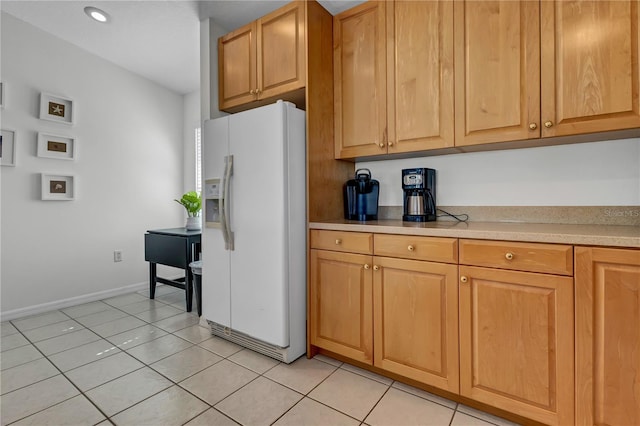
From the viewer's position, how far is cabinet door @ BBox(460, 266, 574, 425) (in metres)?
1.27

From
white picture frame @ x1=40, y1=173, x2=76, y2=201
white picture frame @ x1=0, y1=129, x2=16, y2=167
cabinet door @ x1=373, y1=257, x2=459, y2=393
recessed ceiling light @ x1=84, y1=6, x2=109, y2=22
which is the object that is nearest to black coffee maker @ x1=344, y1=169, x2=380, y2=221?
cabinet door @ x1=373, y1=257, x2=459, y2=393

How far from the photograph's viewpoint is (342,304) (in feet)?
6.27

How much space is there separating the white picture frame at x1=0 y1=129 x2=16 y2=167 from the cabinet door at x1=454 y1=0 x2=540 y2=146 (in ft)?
12.0

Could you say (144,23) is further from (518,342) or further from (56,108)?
(518,342)

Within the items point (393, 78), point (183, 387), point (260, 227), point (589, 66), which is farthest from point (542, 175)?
point (183, 387)

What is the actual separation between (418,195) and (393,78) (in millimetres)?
765

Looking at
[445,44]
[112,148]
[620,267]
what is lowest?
[620,267]

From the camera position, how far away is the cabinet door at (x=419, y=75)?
5.90 feet

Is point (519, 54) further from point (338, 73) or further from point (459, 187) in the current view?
point (338, 73)

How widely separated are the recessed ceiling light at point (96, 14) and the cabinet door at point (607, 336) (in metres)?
3.70

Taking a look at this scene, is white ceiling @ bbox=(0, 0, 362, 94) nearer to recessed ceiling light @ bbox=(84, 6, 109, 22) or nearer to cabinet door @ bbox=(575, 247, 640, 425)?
recessed ceiling light @ bbox=(84, 6, 109, 22)

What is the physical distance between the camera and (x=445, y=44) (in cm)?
179

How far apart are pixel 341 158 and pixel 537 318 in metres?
1.47

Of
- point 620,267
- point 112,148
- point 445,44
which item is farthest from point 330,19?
point 112,148
